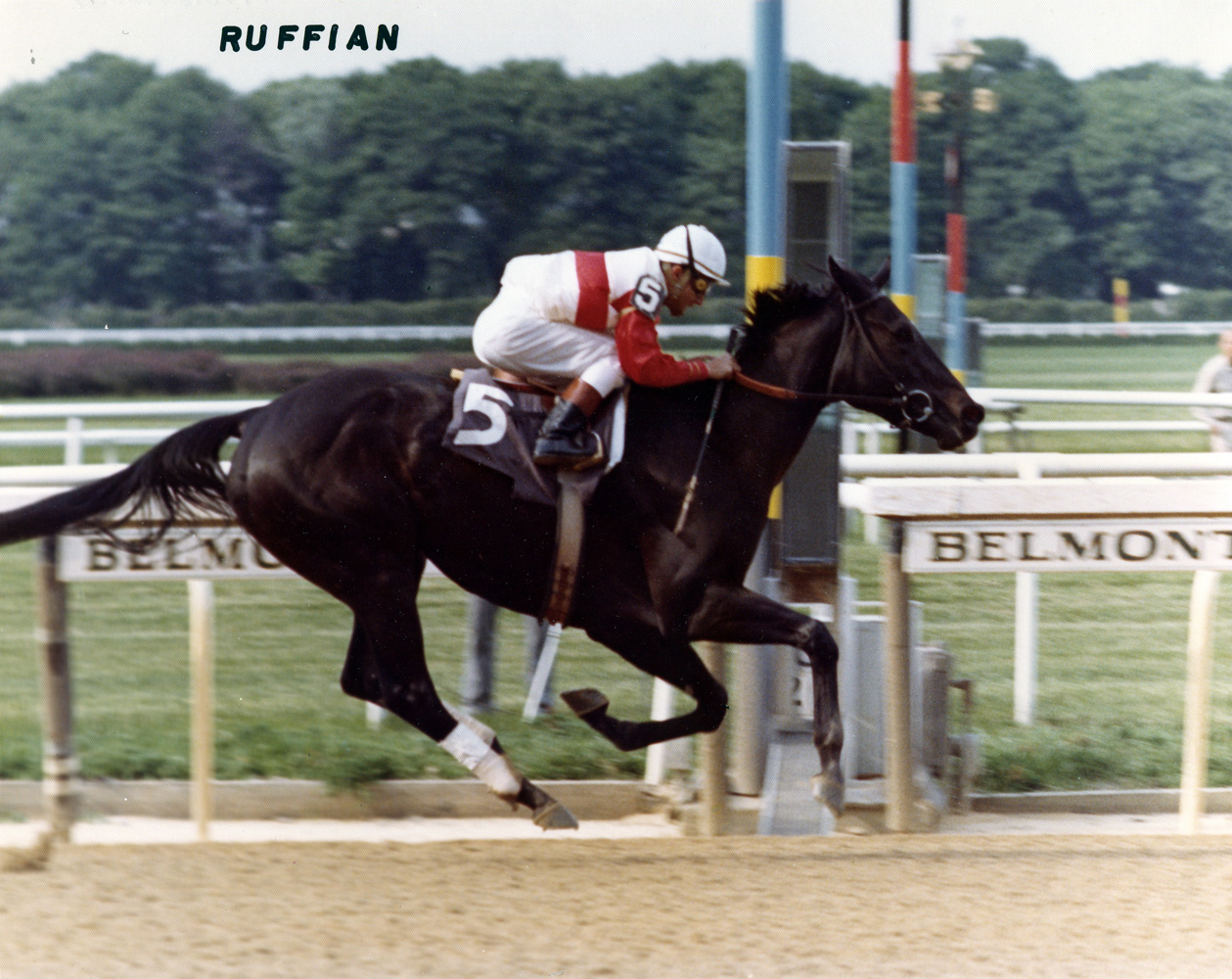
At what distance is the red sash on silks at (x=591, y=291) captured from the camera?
345cm

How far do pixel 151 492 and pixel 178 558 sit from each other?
196 millimetres

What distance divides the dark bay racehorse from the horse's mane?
1.0 inches

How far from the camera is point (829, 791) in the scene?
3.43 metres

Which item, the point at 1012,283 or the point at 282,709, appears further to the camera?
the point at 1012,283

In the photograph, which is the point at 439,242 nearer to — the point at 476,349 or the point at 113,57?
the point at 113,57

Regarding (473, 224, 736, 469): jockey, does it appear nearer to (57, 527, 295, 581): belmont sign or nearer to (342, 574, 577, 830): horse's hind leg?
(342, 574, 577, 830): horse's hind leg

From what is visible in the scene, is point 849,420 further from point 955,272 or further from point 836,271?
point 836,271

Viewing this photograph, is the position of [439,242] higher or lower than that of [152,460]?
higher

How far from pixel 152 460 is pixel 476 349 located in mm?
878

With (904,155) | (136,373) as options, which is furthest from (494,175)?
(904,155)

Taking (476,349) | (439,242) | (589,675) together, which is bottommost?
(589,675)

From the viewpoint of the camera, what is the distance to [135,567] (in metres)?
3.59

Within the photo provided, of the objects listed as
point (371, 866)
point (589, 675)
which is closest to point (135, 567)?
point (371, 866)

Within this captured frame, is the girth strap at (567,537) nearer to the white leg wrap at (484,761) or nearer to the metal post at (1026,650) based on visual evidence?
the white leg wrap at (484,761)
